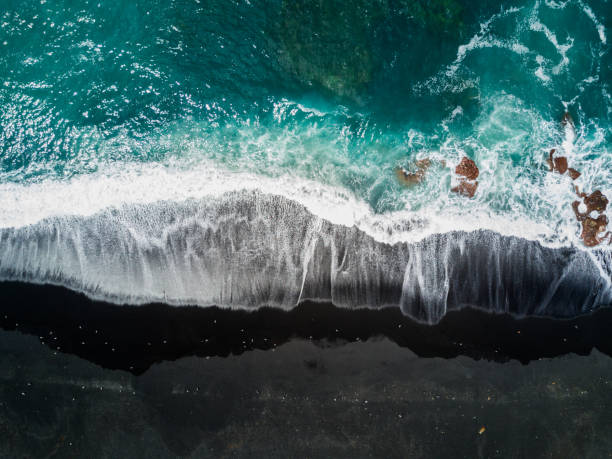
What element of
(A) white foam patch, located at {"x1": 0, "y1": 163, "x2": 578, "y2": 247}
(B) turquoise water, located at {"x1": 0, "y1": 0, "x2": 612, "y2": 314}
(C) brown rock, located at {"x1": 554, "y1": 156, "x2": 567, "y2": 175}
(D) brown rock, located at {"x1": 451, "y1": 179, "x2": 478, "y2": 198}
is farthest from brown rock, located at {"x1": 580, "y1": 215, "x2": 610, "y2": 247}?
(D) brown rock, located at {"x1": 451, "y1": 179, "x2": 478, "y2": 198}

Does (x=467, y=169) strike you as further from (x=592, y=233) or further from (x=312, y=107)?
(x=312, y=107)

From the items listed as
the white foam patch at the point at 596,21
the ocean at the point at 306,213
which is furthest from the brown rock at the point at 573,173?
the white foam patch at the point at 596,21

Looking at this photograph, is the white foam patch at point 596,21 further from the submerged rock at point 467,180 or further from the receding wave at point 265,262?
the receding wave at point 265,262

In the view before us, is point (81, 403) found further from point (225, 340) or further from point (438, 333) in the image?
point (438, 333)

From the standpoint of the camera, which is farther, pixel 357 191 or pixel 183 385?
pixel 357 191

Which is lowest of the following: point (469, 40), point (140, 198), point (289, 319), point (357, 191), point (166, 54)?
point (289, 319)

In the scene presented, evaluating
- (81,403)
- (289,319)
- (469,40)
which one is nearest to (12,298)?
(81,403)
